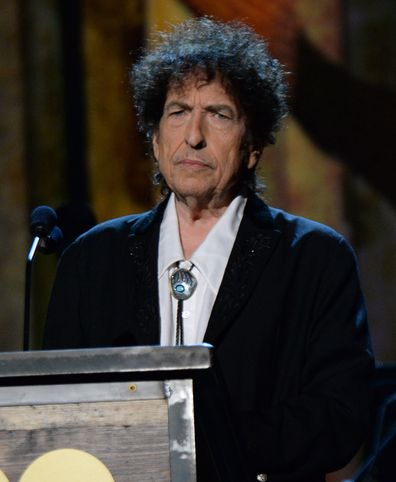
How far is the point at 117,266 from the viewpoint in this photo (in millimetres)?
2365

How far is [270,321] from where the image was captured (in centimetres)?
219

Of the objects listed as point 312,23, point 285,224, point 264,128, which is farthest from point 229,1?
point 285,224

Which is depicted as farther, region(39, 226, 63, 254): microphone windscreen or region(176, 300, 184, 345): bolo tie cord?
region(39, 226, 63, 254): microphone windscreen

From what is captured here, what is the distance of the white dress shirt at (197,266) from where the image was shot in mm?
2203

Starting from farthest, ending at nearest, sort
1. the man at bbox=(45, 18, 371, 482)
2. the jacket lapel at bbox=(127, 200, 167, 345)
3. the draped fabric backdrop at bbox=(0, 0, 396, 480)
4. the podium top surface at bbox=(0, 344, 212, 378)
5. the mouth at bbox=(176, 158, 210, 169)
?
1. the draped fabric backdrop at bbox=(0, 0, 396, 480)
2. the mouth at bbox=(176, 158, 210, 169)
3. the jacket lapel at bbox=(127, 200, 167, 345)
4. the man at bbox=(45, 18, 371, 482)
5. the podium top surface at bbox=(0, 344, 212, 378)

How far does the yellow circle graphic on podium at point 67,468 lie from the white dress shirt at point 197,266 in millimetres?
783

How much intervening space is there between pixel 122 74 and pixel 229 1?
0.44 meters

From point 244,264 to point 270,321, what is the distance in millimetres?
147

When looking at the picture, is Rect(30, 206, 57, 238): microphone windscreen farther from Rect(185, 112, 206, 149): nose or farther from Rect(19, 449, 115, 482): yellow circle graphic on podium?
Rect(19, 449, 115, 482): yellow circle graphic on podium

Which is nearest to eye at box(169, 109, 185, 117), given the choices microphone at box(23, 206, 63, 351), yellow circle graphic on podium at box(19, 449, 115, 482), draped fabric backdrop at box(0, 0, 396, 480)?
microphone at box(23, 206, 63, 351)

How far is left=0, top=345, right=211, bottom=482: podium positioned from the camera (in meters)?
1.41

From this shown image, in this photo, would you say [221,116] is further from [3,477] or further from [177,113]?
[3,477]

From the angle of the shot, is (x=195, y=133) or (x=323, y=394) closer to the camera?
(x=323, y=394)

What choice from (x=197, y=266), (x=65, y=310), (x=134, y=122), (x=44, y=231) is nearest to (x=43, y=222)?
(x=44, y=231)
